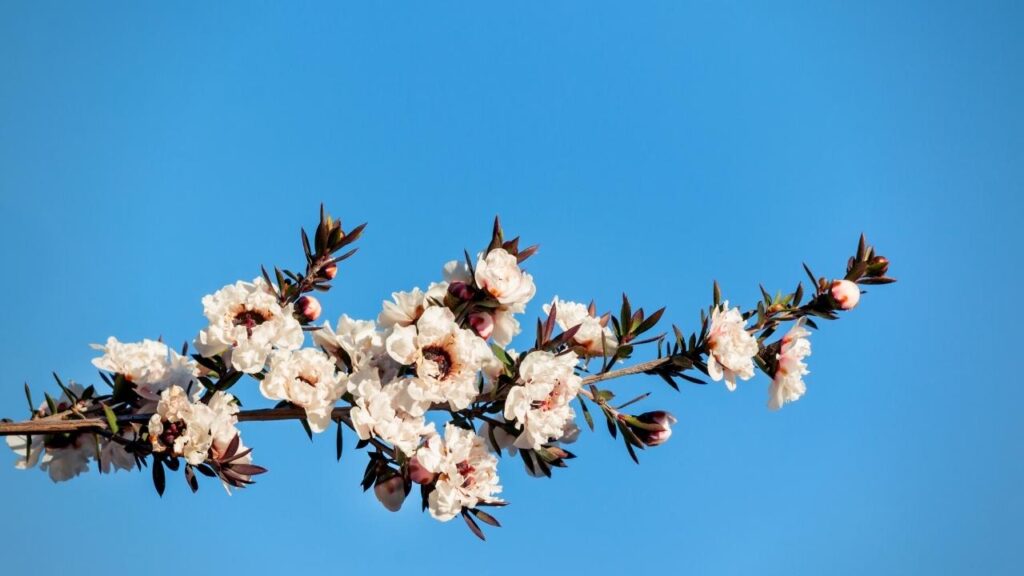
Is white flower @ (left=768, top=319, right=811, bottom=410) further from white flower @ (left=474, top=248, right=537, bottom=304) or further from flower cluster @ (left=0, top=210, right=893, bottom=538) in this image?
white flower @ (left=474, top=248, right=537, bottom=304)

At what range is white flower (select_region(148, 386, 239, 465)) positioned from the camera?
7.72 feet

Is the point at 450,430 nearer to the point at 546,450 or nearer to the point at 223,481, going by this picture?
the point at 546,450

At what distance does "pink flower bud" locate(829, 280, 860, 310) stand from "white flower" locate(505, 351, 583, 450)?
1029mm

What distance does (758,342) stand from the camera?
284cm

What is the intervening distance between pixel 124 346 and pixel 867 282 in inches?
102

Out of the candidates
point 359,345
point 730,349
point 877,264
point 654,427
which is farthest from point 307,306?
point 877,264

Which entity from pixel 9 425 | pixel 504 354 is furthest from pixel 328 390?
pixel 9 425

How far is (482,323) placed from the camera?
8.20 feet

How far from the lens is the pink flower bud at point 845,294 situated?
2824 millimetres

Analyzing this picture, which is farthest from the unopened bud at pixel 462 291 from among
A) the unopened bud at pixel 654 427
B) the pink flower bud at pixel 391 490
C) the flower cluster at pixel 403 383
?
the unopened bud at pixel 654 427

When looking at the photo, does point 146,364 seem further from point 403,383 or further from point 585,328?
point 585,328

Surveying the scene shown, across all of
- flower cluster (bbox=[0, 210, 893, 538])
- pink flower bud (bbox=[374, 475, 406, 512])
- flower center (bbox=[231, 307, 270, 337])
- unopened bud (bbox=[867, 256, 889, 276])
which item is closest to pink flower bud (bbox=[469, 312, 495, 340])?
flower cluster (bbox=[0, 210, 893, 538])

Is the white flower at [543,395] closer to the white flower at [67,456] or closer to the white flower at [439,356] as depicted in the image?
the white flower at [439,356]

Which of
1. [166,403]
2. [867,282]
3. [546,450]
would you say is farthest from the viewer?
[867,282]
